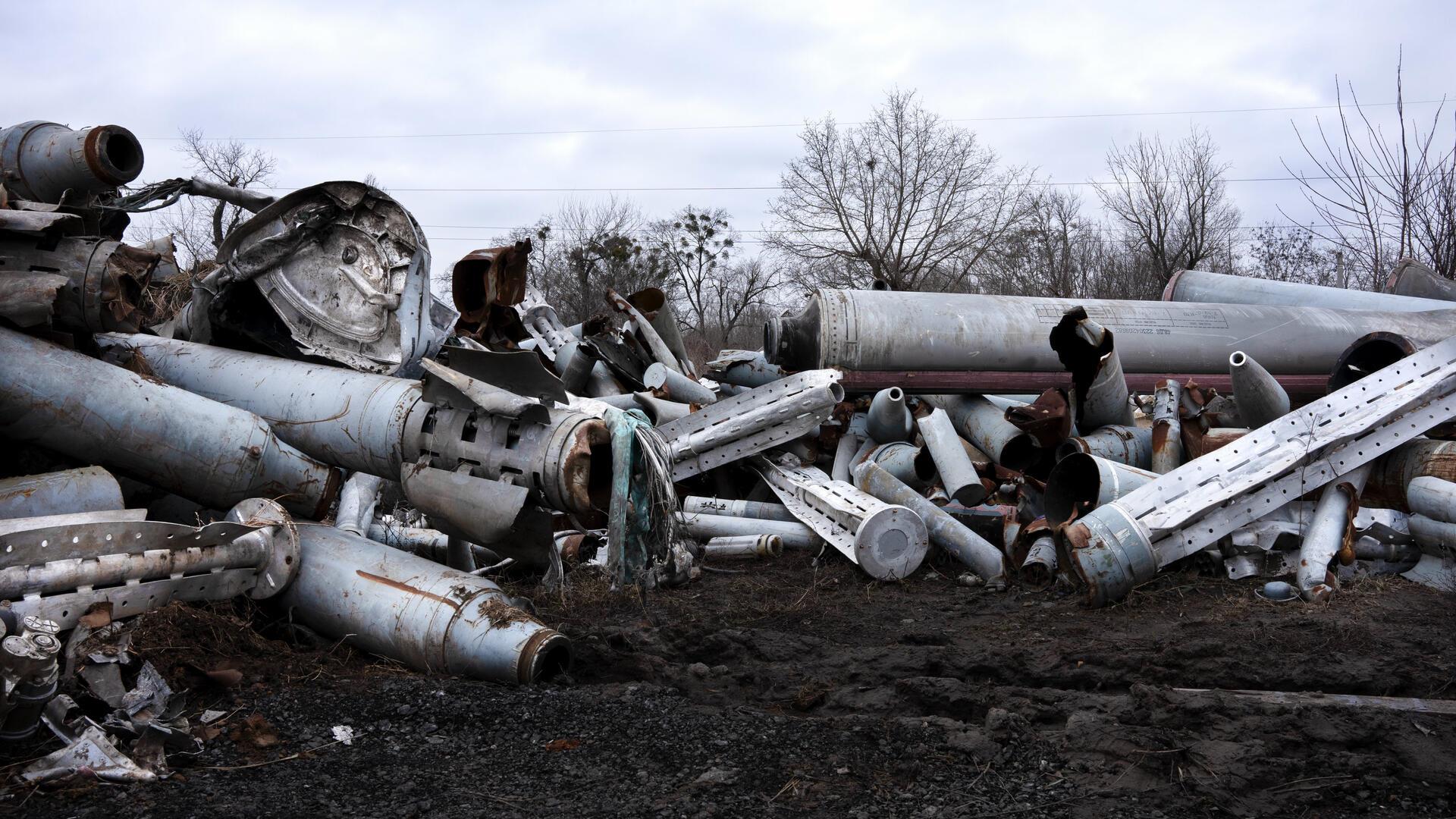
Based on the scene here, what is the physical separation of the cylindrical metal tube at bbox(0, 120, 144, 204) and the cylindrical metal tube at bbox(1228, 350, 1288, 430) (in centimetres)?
742

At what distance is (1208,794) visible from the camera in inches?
116

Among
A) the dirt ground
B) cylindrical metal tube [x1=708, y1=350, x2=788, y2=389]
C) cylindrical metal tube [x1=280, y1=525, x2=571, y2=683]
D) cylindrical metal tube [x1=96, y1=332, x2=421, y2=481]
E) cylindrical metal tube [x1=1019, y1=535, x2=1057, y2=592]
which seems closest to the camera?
the dirt ground

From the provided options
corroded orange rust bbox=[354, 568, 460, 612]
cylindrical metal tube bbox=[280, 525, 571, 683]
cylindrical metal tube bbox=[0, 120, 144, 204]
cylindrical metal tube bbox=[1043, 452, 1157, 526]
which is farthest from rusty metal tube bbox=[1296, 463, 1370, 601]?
cylindrical metal tube bbox=[0, 120, 144, 204]

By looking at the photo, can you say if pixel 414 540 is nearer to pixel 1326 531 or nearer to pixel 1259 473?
pixel 1259 473

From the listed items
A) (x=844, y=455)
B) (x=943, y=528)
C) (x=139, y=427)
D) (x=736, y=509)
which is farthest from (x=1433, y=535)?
(x=139, y=427)

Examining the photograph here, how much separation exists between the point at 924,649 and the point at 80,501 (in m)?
3.89

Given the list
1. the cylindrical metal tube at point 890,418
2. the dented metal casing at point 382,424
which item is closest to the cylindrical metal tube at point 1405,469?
the cylindrical metal tube at point 890,418

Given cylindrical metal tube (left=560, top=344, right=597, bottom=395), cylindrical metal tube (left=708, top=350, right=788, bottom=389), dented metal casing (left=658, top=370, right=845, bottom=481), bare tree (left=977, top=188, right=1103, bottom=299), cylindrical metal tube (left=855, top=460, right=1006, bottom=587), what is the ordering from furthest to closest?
1. bare tree (left=977, top=188, right=1103, bottom=299)
2. cylindrical metal tube (left=708, top=350, right=788, bottom=389)
3. cylindrical metal tube (left=560, top=344, right=597, bottom=395)
4. dented metal casing (left=658, top=370, right=845, bottom=481)
5. cylindrical metal tube (left=855, top=460, right=1006, bottom=587)

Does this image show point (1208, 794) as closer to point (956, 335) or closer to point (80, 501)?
point (80, 501)

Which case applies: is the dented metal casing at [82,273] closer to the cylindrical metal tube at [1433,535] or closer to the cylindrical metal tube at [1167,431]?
the cylindrical metal tube at [1167,431]

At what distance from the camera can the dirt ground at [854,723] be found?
301 centimetres

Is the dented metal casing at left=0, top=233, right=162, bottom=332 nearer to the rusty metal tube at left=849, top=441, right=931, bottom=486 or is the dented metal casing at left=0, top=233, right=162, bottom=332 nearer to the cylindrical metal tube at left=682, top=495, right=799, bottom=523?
the cylindrical metal tube at left=682, top=495, right=799, bottom=523

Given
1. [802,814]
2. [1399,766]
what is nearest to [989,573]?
[1399,766]

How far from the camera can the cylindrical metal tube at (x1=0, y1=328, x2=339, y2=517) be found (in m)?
4.76
